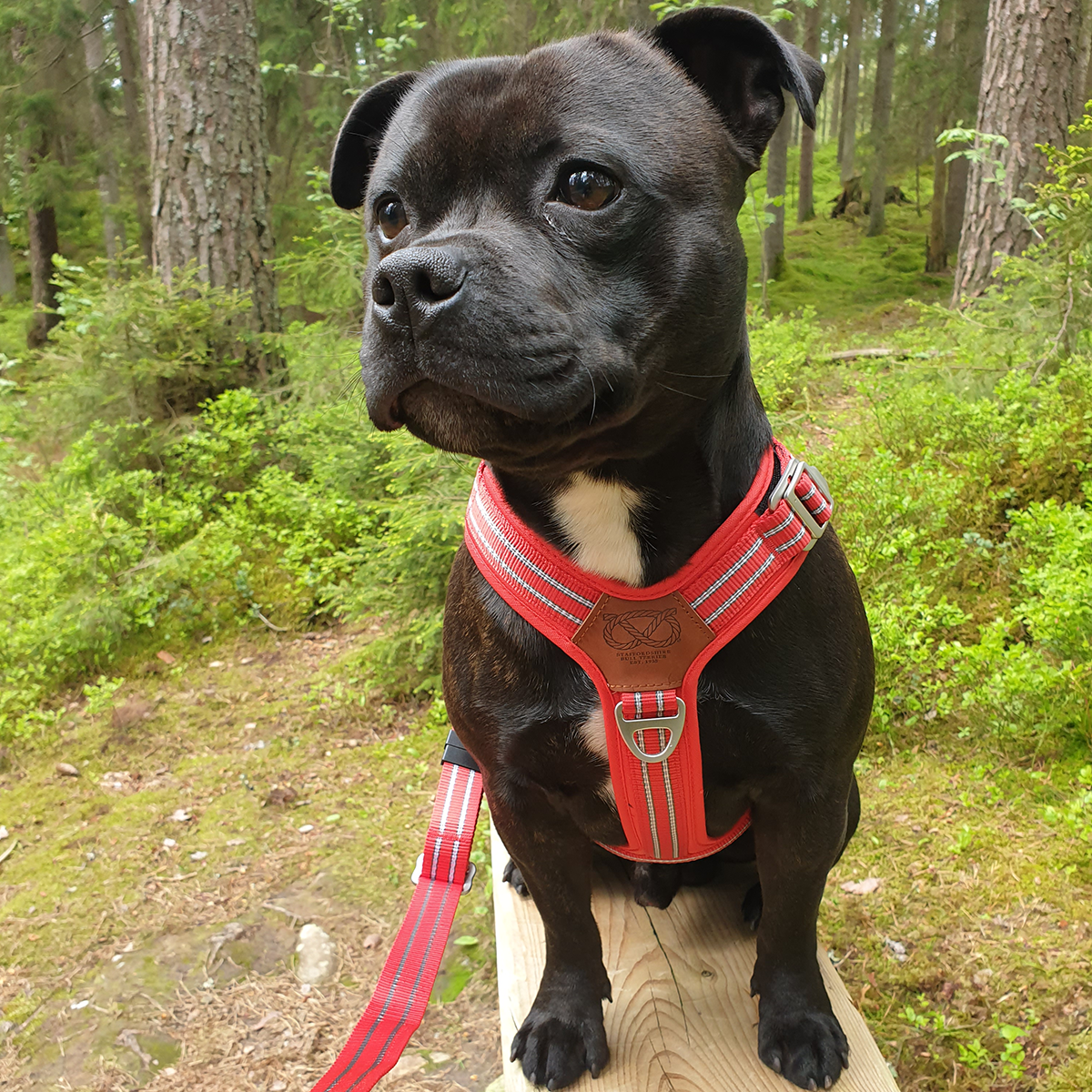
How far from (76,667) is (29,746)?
0.64 m

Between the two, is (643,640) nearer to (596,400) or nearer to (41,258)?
(596,400)

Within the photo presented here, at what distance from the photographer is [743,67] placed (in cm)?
175

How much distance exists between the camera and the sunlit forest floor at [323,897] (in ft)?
8.18

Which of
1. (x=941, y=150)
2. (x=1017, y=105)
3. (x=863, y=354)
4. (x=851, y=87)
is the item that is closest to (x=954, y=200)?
(x=941, y=150)

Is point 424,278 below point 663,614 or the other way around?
the other way around

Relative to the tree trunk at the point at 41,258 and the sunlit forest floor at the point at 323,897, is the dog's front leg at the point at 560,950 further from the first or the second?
the tree trunk at the point at 41,258

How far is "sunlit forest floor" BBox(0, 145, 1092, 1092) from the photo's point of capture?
249 centimetres

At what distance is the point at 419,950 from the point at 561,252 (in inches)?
60.2

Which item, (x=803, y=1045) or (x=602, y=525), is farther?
(x=803, y=1045)

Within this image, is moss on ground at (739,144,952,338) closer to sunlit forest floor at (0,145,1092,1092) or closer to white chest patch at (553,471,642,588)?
sunlit forest floor at (0,145,1092,1092)

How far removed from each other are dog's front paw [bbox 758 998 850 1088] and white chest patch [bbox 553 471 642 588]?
1.01 meters

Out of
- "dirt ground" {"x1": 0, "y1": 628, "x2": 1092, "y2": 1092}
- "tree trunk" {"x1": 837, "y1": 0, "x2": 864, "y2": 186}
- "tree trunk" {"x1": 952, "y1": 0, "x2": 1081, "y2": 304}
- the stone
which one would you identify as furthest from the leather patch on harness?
"tree trunk" {"x1": 837, "y1": 0, "x2": 864, "y2": 186}

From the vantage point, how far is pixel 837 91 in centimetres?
3161

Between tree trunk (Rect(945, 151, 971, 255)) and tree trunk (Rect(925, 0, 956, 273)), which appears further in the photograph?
tree trunk (Rect(945, 151, 971, 255))
